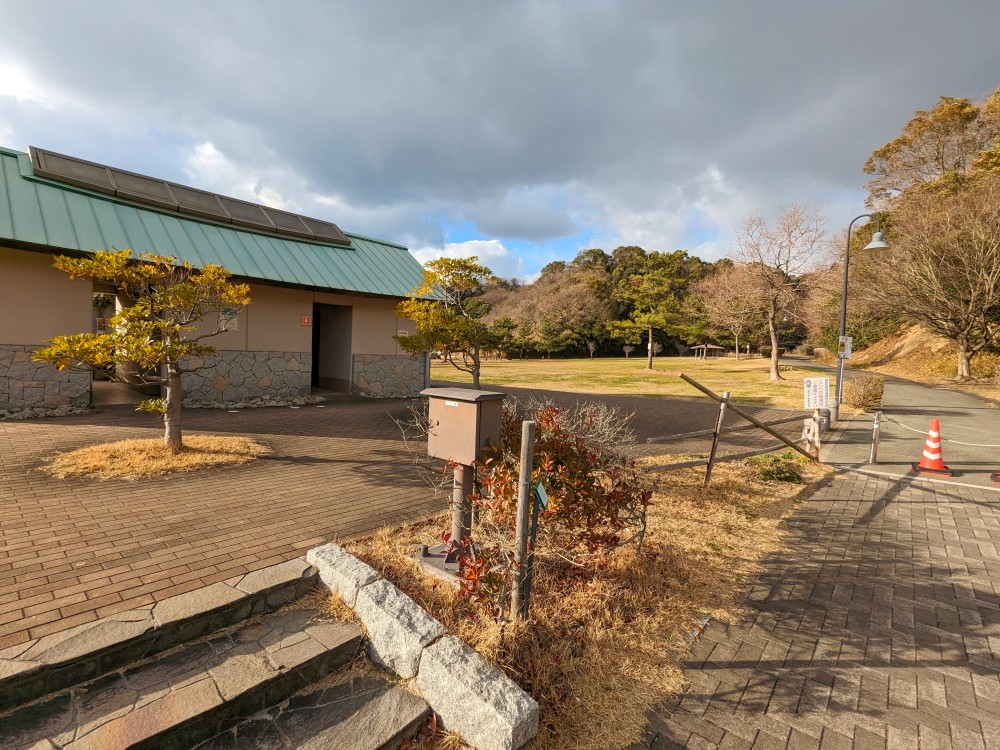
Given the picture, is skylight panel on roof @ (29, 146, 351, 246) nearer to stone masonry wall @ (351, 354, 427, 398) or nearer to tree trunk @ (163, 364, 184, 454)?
stone masonry wall @ (351, 354, 427, 398)

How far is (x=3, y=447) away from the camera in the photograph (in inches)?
243

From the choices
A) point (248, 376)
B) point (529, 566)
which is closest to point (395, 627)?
point (529, 566)

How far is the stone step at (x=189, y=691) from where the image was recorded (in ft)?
6.47

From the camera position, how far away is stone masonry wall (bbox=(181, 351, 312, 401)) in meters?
10.4

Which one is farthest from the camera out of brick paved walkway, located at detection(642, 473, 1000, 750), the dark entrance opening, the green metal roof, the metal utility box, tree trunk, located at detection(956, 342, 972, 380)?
tree trunk, located at detection(956, 342, 972, 380)

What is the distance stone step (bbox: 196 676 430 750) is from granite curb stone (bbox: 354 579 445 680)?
134 mm

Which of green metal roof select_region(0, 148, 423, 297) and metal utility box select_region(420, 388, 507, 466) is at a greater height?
green metal roof select_region(0, 148, 423, 297)

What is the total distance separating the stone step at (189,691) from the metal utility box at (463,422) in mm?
1266

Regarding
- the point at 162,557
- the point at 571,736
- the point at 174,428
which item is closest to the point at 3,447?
the point at 174,428

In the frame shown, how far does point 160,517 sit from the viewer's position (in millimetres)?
4121

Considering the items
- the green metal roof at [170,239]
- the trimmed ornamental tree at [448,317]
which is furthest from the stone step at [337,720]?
the green metal roof at [170,239]

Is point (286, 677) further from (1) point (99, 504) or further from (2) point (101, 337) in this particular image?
(2) point (101, 337)

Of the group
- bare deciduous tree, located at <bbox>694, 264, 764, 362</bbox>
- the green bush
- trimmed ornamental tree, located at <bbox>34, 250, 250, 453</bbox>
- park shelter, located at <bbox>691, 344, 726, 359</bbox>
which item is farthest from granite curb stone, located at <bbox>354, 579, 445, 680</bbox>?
park shelter, located at <bbox>691, 344, 726, 359</bbox>

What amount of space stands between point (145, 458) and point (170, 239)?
6233mm
